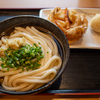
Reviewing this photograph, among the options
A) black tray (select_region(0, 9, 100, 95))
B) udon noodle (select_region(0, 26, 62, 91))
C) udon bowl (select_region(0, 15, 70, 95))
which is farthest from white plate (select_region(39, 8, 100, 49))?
udon noodle (select_region(0, 26, 62, 91))

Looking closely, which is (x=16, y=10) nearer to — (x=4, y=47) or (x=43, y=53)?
(x=4, y=47)

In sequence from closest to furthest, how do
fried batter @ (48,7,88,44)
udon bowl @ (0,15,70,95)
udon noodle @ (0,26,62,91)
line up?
udon noodle @ (0,26,62,91), udon bowl @ (0,15,70,95), fried batter @ (48,7,88,44)

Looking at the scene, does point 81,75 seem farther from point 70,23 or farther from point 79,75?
point 70,23

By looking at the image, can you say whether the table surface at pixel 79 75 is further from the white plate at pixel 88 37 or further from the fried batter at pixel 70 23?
the fried batter at pixel 70 23

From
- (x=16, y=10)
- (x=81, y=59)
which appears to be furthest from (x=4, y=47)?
(x=81, y=59)

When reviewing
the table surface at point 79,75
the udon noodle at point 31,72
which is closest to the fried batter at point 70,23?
the table surface at point 79,75

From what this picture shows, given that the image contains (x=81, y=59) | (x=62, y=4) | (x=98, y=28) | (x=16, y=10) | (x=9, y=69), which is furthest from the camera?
(x=62, y=4)

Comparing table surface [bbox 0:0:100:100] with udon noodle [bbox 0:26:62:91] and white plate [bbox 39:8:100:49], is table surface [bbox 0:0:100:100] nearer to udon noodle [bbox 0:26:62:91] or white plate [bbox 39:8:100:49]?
white plate [bbox 39:8:100:49]
